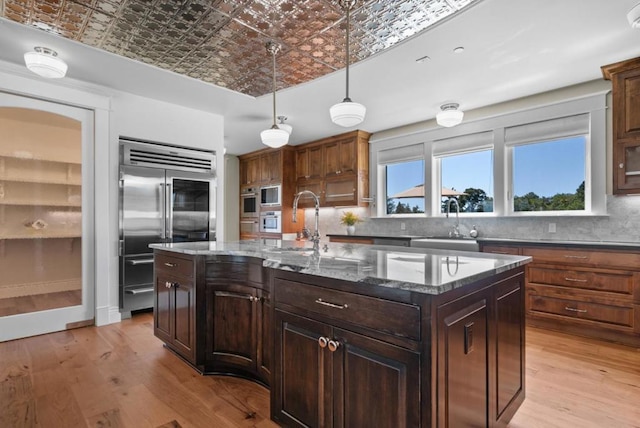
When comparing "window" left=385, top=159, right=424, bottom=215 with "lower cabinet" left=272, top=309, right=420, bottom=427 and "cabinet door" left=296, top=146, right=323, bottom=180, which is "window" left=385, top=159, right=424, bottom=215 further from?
"lower cabinet" left=272, top=309, right=420, bottom=427

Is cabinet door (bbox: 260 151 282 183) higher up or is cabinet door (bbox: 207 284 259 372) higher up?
cabinet door (bbox: 260 151 282 183)

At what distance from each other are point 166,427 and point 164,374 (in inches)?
26.4

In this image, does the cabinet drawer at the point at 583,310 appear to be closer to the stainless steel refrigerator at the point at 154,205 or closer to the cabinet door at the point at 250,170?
the stainless steel refrigerator at the point at 154,205

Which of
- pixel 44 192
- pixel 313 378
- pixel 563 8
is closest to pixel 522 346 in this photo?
pixel 313 378

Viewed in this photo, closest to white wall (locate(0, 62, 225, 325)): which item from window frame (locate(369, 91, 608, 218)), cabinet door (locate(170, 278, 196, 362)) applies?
cabinet door (locate(170, 278, 196, 362))

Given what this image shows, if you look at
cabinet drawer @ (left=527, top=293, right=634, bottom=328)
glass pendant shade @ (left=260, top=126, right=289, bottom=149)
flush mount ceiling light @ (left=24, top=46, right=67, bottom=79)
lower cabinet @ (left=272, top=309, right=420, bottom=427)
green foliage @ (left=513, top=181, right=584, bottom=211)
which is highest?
flush mount ceiling light @ (left=24, top=46, right=67, bottom=79)

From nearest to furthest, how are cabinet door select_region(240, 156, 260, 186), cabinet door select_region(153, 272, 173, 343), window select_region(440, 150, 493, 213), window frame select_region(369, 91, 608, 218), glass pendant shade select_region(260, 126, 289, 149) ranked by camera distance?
cabinet door select_region(153, 272, 173, 343) < glass pendant shade select_region(260, 126, 289, 149) < window frame select_region(369, 91, 608, 218) < window select_region(440, 150, 493, 213) < cabinet door select_region(240, 156, 260, 186)

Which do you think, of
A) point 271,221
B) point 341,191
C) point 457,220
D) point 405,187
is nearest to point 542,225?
point 457,220

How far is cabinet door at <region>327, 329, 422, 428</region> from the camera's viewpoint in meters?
1.17

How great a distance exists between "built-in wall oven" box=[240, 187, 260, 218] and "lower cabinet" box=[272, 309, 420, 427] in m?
5.37

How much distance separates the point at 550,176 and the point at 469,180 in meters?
0.96

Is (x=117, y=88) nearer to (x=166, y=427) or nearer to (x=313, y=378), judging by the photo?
(x=166, y=427)

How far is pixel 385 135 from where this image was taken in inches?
213

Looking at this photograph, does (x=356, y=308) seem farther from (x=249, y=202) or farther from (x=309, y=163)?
(x=249, y=202)
